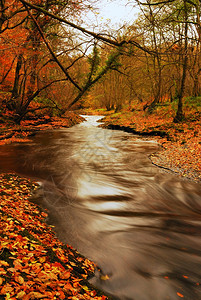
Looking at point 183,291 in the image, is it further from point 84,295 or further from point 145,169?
point 145,169

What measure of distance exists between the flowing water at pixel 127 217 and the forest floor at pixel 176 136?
717 millimetres

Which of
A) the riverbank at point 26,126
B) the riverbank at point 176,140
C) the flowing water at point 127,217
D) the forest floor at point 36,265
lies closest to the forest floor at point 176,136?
the riverbank at point 176,140

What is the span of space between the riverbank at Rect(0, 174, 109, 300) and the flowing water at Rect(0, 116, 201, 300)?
0.60 meters

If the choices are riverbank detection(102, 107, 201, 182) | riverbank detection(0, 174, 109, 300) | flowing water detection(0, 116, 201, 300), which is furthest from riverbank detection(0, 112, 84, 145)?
riverbank detection(0, 174, 109, 300)

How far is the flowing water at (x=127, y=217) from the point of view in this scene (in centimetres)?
379

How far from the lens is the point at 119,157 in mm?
12820

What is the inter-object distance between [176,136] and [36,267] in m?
13.6

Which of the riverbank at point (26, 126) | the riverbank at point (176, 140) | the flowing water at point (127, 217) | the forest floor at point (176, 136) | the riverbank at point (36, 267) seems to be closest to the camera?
the riverbank at point (36, 267)

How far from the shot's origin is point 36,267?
277 centimetres

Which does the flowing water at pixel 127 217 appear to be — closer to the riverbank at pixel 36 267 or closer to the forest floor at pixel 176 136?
the riverbank at pixel 36 267

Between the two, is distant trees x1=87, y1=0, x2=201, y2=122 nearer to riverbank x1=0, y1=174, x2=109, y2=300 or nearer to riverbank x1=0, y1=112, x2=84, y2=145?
riverbank x1=0, y1=174, x2=109, y2=300

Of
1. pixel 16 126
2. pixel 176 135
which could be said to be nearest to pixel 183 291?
pixel 176 135

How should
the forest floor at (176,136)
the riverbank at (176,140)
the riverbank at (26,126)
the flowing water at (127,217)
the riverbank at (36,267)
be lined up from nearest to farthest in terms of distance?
the riverbank at (36,267), the flowing water at (127,217), the riverbank at (176,140), the forest floor at (176,136), the riverbank at (26,126)

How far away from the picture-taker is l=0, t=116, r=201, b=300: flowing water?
3787 millimetres
